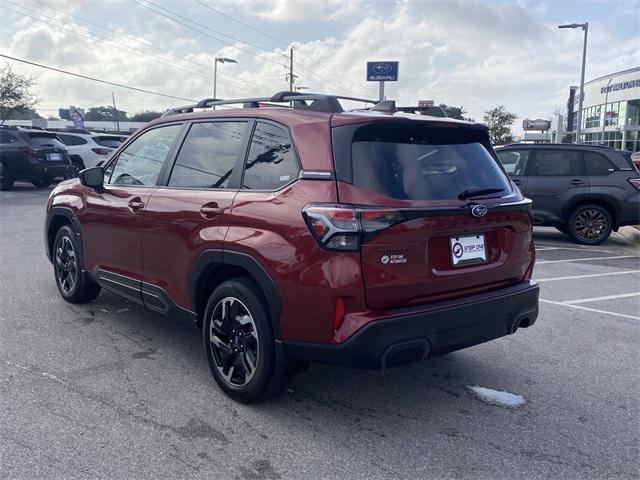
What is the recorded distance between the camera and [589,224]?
10.5 m

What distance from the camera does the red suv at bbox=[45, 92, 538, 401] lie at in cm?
306

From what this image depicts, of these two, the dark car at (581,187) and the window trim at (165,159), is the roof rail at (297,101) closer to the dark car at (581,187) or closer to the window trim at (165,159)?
the window trim at (165,159)

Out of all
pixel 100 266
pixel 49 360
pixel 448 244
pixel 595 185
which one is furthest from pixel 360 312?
pixel 595 185

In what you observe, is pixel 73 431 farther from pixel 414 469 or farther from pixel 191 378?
pixel 414 469

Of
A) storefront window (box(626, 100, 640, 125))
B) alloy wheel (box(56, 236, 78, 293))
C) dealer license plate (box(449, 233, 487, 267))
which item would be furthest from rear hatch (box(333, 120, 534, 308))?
storefront window (box(626, 100, 640, 125))

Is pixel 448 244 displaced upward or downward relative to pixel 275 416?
upward

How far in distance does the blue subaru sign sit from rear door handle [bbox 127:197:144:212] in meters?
15.9

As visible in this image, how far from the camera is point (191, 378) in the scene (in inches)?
158

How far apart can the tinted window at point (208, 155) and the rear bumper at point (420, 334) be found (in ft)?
4.26

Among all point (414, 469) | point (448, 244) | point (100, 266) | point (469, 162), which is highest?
point (469, 162)

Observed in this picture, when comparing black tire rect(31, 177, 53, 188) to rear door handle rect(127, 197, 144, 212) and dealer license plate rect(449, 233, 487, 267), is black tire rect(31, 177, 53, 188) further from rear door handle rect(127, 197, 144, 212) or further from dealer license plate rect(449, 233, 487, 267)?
dealer license plate rect(449, 233, 487, 267)

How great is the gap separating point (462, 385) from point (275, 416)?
1.36m

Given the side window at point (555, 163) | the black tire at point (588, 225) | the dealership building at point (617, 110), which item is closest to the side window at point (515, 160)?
the side window at point (555, 163)

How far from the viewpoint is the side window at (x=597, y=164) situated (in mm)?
10320
